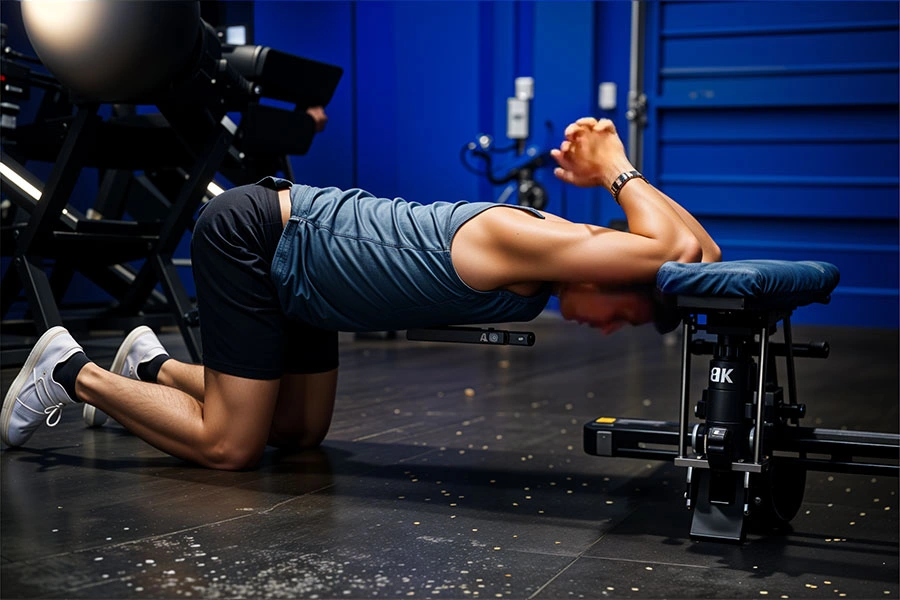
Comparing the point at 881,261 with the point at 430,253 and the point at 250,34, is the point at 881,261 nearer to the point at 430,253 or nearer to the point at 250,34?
the point at 250,34

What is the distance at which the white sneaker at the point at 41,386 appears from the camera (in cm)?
205

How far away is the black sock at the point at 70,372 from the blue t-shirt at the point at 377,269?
46 cm

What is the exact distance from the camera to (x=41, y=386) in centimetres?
206

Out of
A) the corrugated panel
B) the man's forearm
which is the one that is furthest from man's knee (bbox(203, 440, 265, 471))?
the corrugated panel

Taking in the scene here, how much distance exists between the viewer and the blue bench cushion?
1.46 meters

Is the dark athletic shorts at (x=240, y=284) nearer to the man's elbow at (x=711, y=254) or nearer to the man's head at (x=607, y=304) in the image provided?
the man's head at (x=607, y=304)

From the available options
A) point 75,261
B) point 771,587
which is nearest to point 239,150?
point 75,261

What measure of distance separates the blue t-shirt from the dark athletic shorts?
0.04 m

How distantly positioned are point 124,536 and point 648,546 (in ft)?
2.67

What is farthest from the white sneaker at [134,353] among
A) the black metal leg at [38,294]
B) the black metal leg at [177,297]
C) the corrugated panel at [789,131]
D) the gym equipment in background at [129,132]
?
the corrugated panel at [789,131]

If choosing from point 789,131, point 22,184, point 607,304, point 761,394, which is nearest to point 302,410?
point 607,304

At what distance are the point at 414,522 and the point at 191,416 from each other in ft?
1.77

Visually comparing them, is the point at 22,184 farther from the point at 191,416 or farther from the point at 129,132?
the point at 191,416

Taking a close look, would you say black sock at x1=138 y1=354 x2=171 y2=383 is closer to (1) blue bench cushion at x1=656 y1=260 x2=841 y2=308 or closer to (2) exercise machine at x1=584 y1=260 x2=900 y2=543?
(2) exercise machine at x1=584 y1=260 x2=900 y2=543
